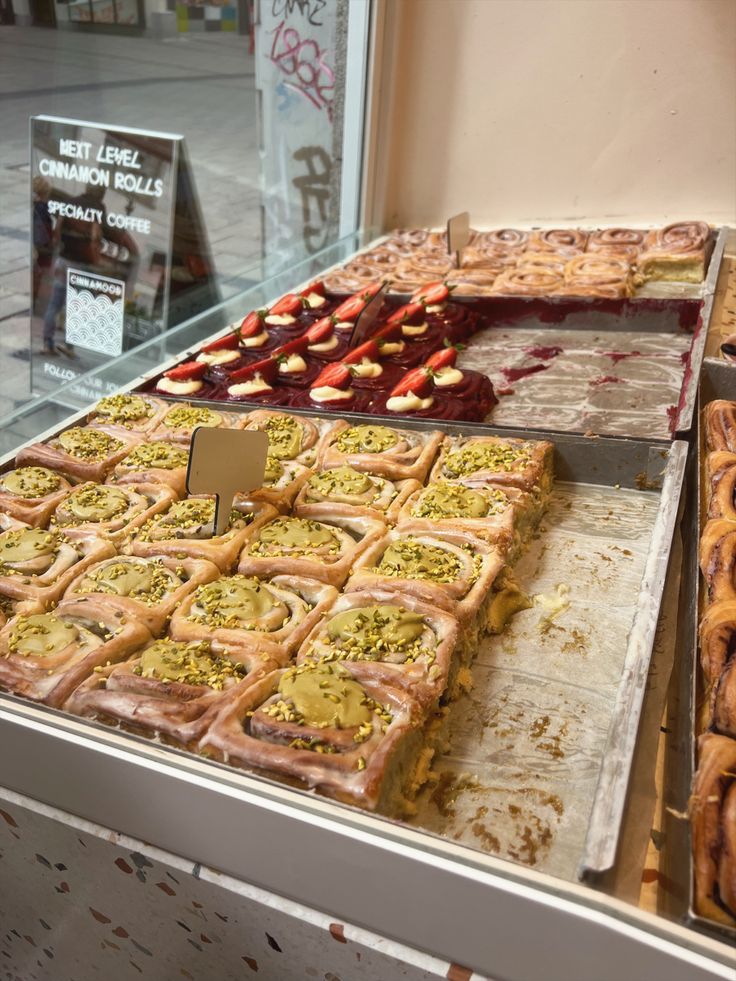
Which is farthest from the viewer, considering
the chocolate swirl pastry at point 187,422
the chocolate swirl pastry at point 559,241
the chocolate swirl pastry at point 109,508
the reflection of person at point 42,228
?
the chocolate swirl pastry at point 559,241

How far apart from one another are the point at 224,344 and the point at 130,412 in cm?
88

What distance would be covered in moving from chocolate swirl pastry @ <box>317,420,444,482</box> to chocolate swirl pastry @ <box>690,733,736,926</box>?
5.54ft

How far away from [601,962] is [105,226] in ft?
15.5

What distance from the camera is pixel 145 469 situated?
3338 millimetres

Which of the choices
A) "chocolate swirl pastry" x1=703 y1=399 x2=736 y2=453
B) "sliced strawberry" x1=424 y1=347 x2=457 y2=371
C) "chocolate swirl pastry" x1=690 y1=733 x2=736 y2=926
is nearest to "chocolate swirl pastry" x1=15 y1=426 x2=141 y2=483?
"sliced strawberry" x1=424 y1=347 x2=457 y2=371

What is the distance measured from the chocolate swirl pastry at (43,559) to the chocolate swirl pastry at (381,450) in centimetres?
98

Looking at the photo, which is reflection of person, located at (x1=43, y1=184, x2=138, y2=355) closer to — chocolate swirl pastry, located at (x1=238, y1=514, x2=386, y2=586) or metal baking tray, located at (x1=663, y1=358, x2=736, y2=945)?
chocolate swirl pastry, located at (x1=238, y1=514, x2=386, y2=586)


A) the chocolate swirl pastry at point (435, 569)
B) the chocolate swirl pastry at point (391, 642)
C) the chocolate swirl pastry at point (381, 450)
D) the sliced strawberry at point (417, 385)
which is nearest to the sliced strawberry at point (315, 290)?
the sliced strawberry at point (417, 385)

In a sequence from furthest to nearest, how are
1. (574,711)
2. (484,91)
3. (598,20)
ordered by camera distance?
(484,91)
(598,20)
(574,711)

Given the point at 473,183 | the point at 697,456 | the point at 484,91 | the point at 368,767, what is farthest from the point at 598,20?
the point at 368,767

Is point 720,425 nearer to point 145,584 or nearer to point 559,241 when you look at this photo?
point 145,584

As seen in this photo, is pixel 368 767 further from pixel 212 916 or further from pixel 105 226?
pixel 105 226

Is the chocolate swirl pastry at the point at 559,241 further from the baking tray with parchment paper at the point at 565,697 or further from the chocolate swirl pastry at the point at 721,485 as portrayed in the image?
the chocolate swirl pastry at the point at 721,485

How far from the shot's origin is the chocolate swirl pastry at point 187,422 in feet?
11.8
